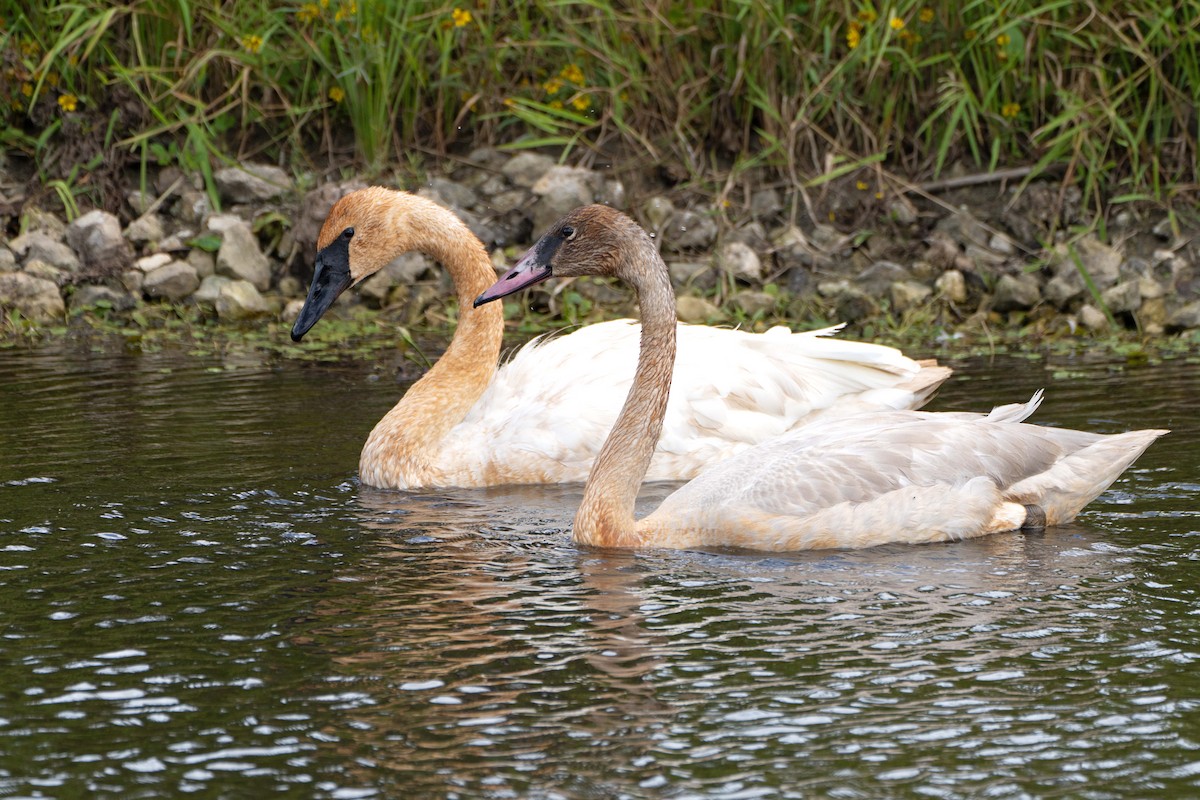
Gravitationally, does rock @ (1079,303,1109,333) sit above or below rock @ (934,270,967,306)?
below

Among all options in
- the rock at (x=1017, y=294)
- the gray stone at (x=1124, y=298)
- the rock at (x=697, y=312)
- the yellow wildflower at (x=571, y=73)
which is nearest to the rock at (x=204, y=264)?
the yellow wildflower at (x=571, y=73)

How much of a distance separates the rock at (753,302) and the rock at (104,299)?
13.4ft

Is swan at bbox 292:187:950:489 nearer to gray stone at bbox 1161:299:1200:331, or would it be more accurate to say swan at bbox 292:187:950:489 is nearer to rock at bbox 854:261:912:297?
gray stone at bbox 1161:299:1200:331

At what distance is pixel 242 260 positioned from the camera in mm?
12383

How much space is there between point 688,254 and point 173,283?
3.52 m

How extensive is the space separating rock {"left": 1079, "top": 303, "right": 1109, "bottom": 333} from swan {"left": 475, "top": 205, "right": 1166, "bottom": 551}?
Answer: 15.1 ft

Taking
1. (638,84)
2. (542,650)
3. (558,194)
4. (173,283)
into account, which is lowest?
(542,650)

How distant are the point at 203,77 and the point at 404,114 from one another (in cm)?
144

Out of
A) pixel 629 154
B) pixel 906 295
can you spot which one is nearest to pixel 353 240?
pixel 906 295

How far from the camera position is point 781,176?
41.2 ft

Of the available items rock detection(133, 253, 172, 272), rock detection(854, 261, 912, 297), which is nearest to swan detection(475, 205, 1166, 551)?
rock detection(854, 261, 912, 297)

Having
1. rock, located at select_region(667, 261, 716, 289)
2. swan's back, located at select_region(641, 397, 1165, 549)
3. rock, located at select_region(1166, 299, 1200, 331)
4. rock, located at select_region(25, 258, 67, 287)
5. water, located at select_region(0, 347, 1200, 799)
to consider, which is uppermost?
rock, located at select_region(25, 258, 67, 287)

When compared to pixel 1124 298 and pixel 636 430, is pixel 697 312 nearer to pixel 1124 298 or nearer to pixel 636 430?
pixel 1124 298

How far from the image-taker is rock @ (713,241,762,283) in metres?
11.9
